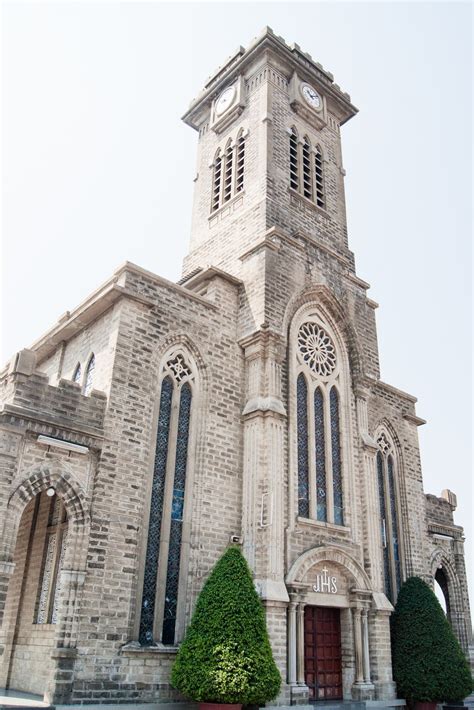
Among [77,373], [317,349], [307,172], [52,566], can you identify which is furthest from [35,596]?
[307,172]

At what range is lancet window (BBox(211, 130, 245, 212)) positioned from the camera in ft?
77.2

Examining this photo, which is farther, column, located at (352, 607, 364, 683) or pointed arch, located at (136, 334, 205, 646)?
column, located at (352, 607, 364, 683)

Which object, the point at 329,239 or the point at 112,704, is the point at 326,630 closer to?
the point at 112,704

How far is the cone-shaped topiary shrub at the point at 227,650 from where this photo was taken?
12.8 m

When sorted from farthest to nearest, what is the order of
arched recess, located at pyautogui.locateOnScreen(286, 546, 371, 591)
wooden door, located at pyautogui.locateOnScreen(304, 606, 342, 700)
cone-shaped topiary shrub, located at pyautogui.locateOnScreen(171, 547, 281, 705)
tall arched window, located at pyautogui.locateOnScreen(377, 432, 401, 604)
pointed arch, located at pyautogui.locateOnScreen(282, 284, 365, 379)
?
pointed arch, located at pyautogui.locateOnScreen(282, 284, 365, 379) → tall arched window, located at pyautogui.locateOnScreen(377, 432, 401, 604) → wooden door, located at pyautogui.locateOnScreen(304, 606, 342, 700) → arched recess, located at pyautogui.locateOnScreen(286, 546, 371, 591) → cone-shaped topiary shrub, located at pyautogui.locateOnScreen(171, 547, 281, 705)

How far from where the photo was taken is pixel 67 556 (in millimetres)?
13109

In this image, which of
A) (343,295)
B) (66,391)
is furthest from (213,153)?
(66,391)

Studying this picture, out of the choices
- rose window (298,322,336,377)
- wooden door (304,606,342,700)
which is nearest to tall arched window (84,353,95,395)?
rose window (298,322,336,377)

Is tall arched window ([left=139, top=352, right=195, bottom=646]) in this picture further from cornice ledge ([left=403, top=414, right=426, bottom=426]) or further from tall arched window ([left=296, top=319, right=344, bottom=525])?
cornice ledge ([left=403, top=414, right=426, bottom=426])

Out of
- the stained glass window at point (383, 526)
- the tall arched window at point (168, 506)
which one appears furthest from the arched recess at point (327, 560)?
the tall arched window at point (168, 506)

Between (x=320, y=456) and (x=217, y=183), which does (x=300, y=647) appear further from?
(x=217, y=183)

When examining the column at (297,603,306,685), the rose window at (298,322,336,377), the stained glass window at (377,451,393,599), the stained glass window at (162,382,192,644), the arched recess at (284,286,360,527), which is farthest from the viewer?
the stained glass window at (377,451,393,599)

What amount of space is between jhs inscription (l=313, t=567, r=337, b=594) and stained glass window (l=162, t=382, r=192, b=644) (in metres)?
3.89

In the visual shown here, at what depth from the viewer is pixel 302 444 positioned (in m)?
18.3
